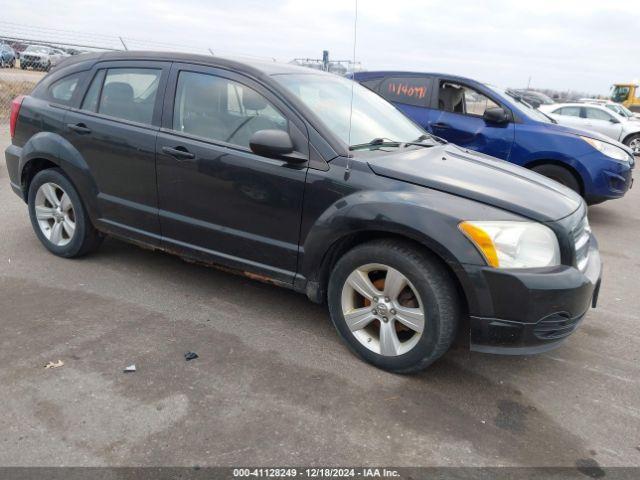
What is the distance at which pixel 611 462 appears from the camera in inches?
100

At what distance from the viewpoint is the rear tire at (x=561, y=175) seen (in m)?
6.76

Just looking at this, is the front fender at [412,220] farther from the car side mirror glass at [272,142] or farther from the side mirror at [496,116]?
the side mirror at [496,116]

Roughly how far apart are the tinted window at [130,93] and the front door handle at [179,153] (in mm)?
349

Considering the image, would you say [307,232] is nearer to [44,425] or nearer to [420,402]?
[420,402]

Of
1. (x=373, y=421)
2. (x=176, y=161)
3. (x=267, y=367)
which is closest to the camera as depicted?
(x=373, y=421)

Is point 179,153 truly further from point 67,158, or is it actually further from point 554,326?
point 554,326

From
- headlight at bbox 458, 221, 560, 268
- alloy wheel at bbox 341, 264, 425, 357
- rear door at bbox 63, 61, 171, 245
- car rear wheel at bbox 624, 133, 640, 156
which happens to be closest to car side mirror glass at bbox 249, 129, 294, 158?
alloy wheel at bbox 341, 264, 425, 357

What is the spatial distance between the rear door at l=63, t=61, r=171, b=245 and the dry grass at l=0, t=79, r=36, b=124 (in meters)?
11.0

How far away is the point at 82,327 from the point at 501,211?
2.65 meters

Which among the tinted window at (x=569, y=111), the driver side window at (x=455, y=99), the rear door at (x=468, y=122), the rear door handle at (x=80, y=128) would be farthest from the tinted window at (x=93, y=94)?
the tinted window at (x=569, y=111)

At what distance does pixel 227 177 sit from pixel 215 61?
2.85 feet

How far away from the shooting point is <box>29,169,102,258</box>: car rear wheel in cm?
446

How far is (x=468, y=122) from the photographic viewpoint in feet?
23.6

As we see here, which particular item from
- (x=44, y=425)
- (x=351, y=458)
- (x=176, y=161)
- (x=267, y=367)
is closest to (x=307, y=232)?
(x=267, y=367)
